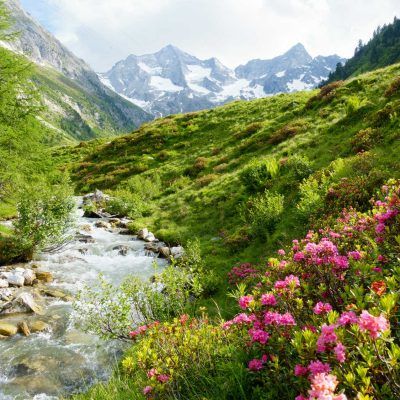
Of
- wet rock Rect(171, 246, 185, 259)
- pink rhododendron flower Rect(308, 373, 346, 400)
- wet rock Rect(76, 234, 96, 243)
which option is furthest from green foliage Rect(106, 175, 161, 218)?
pink rhododendron flower Rect(308, 373, 346, 400)

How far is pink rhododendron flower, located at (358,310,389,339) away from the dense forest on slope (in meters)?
151

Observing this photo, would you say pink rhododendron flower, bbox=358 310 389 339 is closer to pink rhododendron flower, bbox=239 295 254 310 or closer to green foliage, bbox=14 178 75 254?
pink rhododendron flower, bbox=239 295 254 310

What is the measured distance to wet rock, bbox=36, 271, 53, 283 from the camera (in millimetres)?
13564

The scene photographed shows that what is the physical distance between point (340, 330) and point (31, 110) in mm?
21559

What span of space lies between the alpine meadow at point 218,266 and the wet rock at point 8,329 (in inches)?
2.2

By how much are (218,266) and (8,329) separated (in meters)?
6.90

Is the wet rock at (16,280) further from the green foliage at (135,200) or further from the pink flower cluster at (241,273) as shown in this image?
the green foliage at (135,200)

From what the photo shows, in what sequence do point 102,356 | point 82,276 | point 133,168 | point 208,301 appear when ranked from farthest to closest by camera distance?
point 133,168 < point 82,276 < point 208,301 < point 102,356

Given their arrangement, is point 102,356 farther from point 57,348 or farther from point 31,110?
point 31,110

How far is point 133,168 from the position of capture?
3619cm

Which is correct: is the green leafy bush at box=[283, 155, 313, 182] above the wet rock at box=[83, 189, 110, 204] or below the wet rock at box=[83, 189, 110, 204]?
above

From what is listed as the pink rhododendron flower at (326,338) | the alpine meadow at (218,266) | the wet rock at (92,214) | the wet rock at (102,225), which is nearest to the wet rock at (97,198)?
the alpine meadow at (218,266)

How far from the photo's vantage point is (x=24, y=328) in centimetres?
1020

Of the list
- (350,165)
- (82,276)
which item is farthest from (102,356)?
(350,165)
